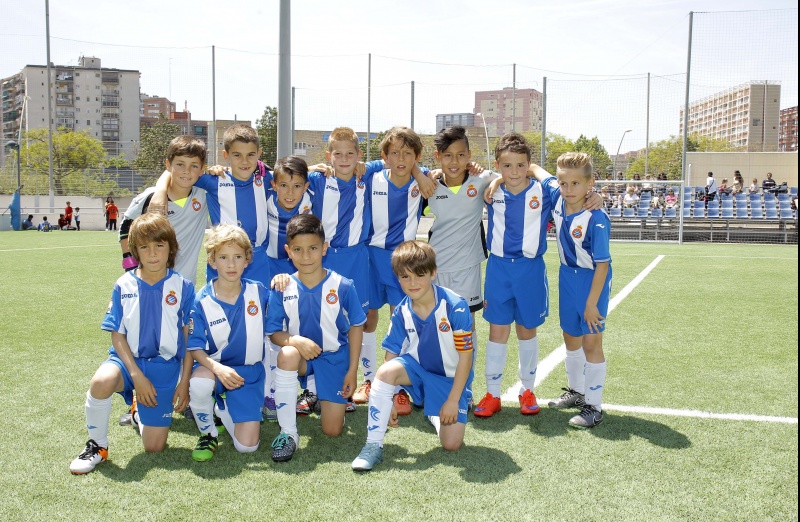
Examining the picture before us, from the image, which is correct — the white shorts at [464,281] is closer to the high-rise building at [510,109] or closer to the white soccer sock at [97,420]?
the white soccer sock at [97,420]

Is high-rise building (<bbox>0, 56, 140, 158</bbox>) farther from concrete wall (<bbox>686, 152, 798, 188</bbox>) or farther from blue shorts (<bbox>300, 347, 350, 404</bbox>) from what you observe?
blue shorts (<bbox>300, 347, 350, 404</bbox>)

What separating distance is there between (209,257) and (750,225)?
18.7 m

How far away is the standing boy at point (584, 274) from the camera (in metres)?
3.57

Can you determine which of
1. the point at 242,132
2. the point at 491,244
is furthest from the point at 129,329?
the point at 491,244

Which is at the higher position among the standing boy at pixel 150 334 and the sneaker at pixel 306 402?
the standing boy at pixel 150 334

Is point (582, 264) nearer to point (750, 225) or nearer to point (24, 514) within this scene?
point (24, 514)

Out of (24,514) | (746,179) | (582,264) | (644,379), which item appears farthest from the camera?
(746,179)

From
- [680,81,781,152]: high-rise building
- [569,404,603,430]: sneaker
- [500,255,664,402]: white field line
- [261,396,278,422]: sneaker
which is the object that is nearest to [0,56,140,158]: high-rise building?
[680,81,781,152]: high-rise building

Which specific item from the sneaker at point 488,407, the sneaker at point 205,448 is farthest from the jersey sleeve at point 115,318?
the sneaker at point 488,407

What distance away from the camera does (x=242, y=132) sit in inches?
156

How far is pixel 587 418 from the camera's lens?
3523 mm

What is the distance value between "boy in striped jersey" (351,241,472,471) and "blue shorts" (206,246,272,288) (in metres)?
1.04

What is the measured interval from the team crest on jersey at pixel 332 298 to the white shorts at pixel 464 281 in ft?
2.72

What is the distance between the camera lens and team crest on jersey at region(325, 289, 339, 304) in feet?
11.6
